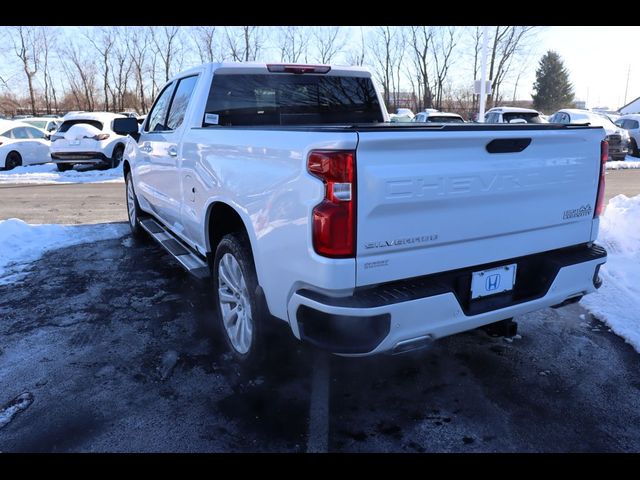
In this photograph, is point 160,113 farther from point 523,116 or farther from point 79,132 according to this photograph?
point 523,116

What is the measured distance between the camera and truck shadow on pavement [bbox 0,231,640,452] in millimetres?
→ 2676

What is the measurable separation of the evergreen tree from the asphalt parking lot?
191 ft

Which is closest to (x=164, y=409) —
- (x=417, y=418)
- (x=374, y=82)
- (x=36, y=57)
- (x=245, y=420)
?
(x=245, y=420)

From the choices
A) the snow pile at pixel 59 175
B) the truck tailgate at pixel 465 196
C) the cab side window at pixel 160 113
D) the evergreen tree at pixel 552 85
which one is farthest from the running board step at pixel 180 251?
the evergreen tree at pixel 552 85

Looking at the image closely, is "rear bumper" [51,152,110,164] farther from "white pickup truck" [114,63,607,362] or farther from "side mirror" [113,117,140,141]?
"white pickup truck" [114,63,607,362]

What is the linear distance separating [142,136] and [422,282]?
4.29 m

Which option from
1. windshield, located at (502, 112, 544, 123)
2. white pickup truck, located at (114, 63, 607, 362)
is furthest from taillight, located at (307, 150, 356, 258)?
windshield, located at (502, 112, 544, 123)

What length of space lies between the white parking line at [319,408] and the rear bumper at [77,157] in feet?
46.0

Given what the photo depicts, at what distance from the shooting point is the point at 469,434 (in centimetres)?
270

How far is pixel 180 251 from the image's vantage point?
4535 millimetres

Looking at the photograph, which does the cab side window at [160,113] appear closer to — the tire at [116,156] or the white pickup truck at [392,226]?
the white pickup truck at [392,226]

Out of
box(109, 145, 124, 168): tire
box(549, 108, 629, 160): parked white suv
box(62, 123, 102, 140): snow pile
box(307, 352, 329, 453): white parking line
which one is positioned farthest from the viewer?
box(549, 108, 629, 160): parked white suv

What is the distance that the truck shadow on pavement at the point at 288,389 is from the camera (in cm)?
268
